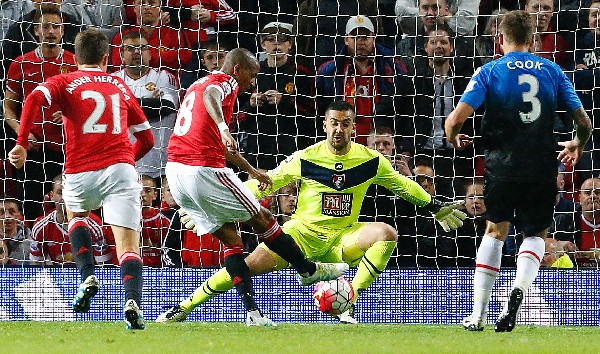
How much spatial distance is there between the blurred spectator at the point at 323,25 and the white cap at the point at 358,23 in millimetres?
123

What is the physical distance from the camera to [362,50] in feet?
39.0

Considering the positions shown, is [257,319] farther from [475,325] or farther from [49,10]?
[49,10]

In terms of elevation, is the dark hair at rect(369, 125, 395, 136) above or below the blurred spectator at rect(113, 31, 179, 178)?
below

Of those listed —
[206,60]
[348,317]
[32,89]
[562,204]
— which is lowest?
[348,317]

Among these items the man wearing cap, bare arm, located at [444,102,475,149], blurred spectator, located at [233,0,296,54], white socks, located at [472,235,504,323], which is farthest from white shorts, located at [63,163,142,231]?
blurred spectator, located at [233,0,296,54]

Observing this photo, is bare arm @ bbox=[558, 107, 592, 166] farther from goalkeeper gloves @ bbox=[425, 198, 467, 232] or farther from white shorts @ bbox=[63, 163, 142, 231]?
white shorts @ bbox=[63, 163, 142, 231]

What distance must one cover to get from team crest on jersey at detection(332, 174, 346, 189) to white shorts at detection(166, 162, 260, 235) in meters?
1.34

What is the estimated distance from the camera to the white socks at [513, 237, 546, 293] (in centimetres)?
746

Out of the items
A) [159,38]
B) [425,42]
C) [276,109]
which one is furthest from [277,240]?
[425,42]

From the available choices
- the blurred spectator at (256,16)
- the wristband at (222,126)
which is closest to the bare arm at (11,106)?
the blurred spectator at (256,16)

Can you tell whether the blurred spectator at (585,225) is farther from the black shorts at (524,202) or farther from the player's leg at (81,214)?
the player's leg at (81,214)

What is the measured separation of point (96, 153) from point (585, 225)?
16.9ft

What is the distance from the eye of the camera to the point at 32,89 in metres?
11.5

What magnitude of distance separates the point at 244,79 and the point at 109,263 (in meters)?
3.51
